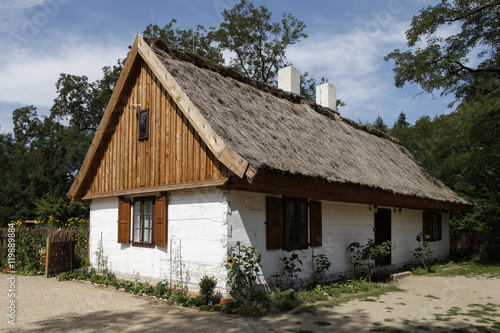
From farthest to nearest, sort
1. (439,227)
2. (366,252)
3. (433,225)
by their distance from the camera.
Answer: (439,227) < (433,225) < (366,252)

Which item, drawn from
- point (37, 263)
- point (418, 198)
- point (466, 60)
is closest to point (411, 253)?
point (418, 198)

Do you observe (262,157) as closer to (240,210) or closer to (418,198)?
(240,210)

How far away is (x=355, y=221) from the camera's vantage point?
423 inches

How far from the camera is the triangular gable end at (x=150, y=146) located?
765 centimetres

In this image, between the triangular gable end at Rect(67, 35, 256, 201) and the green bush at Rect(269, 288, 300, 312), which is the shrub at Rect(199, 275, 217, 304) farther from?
the triangular gable end at Rect(67, 35, 256, 201)

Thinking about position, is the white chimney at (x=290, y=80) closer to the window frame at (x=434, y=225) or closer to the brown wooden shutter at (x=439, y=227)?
the window frame at (x=434, y=225)

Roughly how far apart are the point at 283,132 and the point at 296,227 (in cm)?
233

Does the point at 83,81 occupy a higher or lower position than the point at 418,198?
higher

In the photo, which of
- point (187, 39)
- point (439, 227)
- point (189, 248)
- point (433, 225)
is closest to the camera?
point (189, 248)

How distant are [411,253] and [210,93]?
886 cm

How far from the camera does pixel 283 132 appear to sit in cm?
979

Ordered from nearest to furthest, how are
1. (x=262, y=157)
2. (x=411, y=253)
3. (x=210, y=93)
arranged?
(x=262, y=157), (x=210, y=93), (x=411, y=253)

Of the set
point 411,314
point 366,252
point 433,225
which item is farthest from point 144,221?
point 433,225

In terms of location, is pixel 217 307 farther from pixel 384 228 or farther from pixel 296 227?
pixel 384 228
